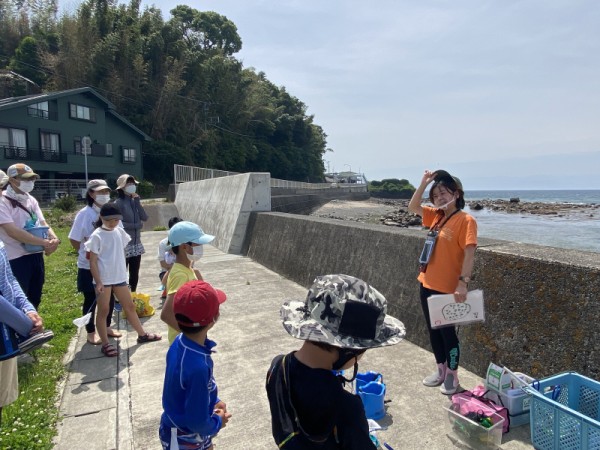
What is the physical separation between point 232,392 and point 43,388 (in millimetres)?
1680

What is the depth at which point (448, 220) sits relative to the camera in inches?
132

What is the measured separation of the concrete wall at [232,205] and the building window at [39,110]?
25294 millimetres

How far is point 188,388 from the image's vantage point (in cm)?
192

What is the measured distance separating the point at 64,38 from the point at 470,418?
165 feet

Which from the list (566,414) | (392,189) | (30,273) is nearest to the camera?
(566,414)

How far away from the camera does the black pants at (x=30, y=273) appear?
4.15 m

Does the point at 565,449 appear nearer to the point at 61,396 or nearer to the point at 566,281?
the point at 566,281

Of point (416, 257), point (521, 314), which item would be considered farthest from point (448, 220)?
point (416, 257)

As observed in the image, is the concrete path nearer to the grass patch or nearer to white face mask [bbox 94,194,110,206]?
the grass patch

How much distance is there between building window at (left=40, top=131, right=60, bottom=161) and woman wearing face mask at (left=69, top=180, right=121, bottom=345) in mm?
32451

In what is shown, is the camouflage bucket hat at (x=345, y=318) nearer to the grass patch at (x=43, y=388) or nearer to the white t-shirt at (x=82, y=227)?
the grass patch at (x=43, y=388)

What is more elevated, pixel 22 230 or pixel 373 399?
pixel 22 230

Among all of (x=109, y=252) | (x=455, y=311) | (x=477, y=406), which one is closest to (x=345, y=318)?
(x=477, y=406)

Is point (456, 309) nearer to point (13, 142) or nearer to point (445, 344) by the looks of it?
point (445, 344)
